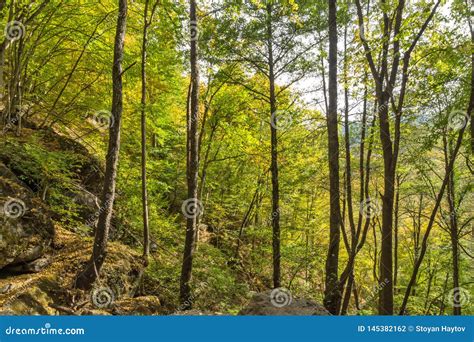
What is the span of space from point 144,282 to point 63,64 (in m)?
7.46

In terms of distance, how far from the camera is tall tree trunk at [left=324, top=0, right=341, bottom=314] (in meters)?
7.88

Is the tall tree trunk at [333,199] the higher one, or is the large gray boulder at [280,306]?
the tall tree trunk at [333,199]

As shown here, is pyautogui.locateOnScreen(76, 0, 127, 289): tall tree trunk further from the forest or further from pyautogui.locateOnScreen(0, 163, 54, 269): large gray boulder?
pyautogui.locateOnScreen(0, 163, 54, 269): large gray boulder

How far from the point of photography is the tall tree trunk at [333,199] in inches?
310

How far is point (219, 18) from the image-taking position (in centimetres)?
1075

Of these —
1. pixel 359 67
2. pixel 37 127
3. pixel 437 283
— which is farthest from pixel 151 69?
pixel 437 283

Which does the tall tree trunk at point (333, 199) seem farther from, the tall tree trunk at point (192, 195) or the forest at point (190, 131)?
the tall tree trunk at point (192, 195)

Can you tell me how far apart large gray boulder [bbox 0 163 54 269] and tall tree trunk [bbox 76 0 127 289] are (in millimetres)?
1183

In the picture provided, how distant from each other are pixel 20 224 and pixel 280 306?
557 centimetres

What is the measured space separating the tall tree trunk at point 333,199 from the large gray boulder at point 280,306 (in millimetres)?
1864

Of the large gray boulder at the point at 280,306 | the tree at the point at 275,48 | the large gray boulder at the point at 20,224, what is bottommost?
the large gray boulder at the point at 280,306

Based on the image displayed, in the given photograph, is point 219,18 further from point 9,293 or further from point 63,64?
point 9,293

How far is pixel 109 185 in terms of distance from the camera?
7059 mm

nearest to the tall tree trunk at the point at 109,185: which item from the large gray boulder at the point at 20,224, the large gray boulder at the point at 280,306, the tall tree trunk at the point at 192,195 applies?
the large gray boulder at the point at 20,224
